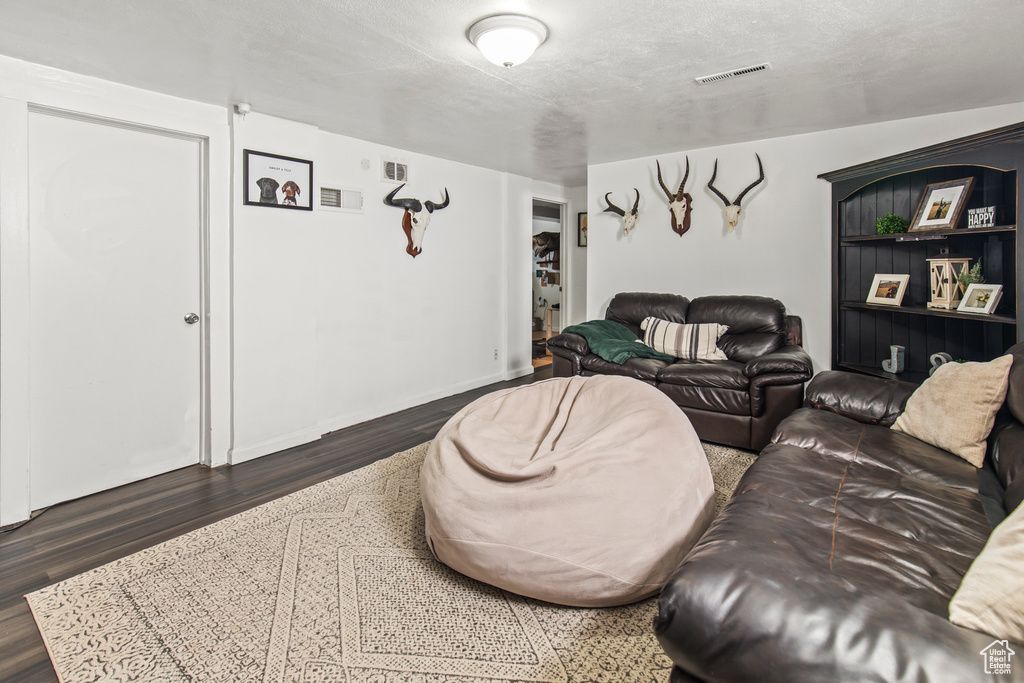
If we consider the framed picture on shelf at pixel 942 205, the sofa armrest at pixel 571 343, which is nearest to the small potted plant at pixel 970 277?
the framed picture on shelf at pixel 942 205

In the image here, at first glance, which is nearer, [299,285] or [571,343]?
[299,285]

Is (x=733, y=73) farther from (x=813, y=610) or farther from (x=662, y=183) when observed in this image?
(x=813, y=610)

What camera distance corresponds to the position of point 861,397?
254 cm

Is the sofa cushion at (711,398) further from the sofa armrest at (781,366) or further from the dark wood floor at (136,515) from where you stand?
the dark wood floor at (136,515)

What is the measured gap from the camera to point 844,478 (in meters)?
1.85

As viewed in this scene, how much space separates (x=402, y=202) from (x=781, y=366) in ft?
10.6

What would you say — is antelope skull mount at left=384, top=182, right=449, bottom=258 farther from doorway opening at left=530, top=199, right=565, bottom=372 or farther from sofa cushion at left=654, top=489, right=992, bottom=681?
doorway opening at left=530, top=199, right=565, bottom=372

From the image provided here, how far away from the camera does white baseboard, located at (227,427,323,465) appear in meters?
3.39

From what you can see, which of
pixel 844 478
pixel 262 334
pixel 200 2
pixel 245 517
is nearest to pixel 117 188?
pixel 262 334

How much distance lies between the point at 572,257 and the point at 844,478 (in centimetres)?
502

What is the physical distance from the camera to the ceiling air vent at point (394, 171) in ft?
14.3

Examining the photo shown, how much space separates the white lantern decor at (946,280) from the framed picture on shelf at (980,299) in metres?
0.11

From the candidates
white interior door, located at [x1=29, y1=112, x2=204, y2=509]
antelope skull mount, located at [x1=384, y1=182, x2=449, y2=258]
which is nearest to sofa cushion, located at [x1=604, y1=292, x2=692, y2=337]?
antelope skull mount, located at [x1=384, y1=182, x2=449, y2=258]

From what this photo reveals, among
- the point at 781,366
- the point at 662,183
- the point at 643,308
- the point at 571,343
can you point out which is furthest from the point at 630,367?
the point at 662,183
